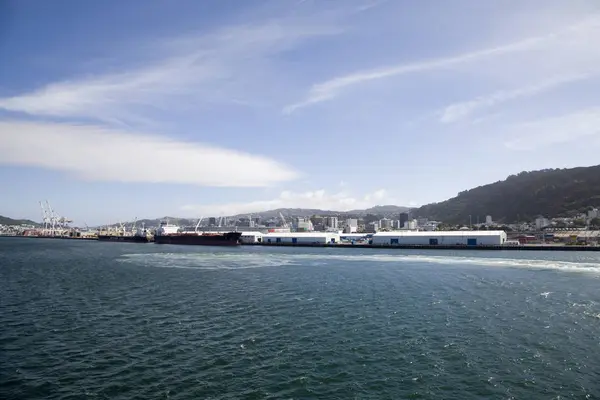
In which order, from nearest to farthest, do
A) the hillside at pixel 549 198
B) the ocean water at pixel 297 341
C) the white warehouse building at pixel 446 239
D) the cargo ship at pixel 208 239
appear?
1. the ocean water at pixel 297 341
2. the white warehouse building at pixel 446 239
3. the cargo ship at pixel 208 239
4. the hillside at pixel 549 198

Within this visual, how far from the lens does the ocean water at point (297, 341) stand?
33.3 feet

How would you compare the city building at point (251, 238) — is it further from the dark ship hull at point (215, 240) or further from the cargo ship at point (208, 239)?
the dark ship hull at point (215, 240)

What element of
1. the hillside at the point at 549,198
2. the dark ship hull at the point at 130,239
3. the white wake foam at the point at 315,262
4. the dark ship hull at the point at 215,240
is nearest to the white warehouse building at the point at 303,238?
the dark ship hull at the point at 215,240

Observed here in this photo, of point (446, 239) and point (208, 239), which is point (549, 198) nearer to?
point (446, 239)

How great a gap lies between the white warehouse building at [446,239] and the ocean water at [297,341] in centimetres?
5074

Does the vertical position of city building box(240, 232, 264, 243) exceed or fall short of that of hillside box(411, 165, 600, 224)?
it falls short

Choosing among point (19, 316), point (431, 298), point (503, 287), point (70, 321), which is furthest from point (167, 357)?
point (503, 287)

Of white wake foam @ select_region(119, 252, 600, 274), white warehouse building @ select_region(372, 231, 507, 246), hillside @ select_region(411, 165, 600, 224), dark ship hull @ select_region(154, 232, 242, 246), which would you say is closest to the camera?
white wake foam @ select_region(119, 252, 600, 274)

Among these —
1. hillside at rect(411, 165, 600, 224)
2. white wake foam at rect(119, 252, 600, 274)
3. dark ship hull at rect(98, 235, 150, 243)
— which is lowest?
white wake foam at rect(119, 252, 600, 274)

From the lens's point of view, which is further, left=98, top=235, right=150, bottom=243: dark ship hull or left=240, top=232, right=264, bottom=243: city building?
left=98, top=235, right=150, bottom=243: dark ship hull

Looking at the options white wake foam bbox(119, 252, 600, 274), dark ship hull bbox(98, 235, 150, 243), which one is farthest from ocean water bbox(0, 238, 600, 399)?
dark ship hull bbox(98, 235, 150, 243)

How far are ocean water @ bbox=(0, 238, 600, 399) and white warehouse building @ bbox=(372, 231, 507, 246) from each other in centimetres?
5074

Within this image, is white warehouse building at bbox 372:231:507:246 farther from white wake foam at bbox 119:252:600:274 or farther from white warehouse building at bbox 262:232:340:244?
white wake foam at bbox 119:252:600:274

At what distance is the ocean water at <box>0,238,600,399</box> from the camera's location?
10141mm
